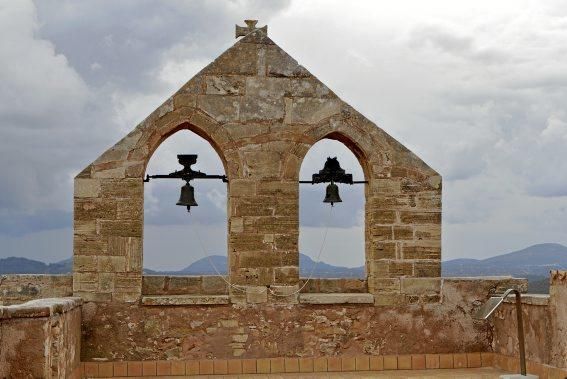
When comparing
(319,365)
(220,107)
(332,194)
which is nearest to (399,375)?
(319,365)

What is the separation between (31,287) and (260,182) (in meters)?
2.97

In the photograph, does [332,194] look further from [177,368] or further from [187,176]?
[177,368]

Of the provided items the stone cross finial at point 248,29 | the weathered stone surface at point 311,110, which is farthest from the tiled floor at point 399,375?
the stone cross finial at point 248,29

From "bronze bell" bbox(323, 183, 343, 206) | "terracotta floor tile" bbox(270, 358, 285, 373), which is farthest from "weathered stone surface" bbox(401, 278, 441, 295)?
"terracotta floor tile" bbox(270, 358, 285, 373)

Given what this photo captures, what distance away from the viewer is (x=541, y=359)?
10.4 m

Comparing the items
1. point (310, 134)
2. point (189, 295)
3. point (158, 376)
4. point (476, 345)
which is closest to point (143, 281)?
point (189, 295)

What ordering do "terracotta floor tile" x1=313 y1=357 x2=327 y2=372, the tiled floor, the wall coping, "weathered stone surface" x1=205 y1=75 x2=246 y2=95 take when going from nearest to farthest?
the tiled floor
"terracotta floor tile" x1=313 y1=357 x2=327 y2=372
"weathered stone surface" x1=205 y1=75 x2=246 y2=95
the wall coping

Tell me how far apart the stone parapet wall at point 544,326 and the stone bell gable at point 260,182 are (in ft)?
3.63

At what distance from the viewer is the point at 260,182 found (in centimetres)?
1124

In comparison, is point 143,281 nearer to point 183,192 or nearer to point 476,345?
point 183,192

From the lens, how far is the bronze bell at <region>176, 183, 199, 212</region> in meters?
11.5

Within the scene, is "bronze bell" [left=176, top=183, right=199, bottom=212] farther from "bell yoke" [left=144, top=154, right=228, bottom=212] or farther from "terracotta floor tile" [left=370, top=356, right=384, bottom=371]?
"terracotta floor tile" [left=370, top=356, right=384, bottom=371]

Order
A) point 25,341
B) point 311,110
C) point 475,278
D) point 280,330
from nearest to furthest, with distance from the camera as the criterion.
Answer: point 25,341
point 280,330
point 311,110
point 475,278

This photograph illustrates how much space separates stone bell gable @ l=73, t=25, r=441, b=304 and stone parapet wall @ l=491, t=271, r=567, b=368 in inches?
43.6
